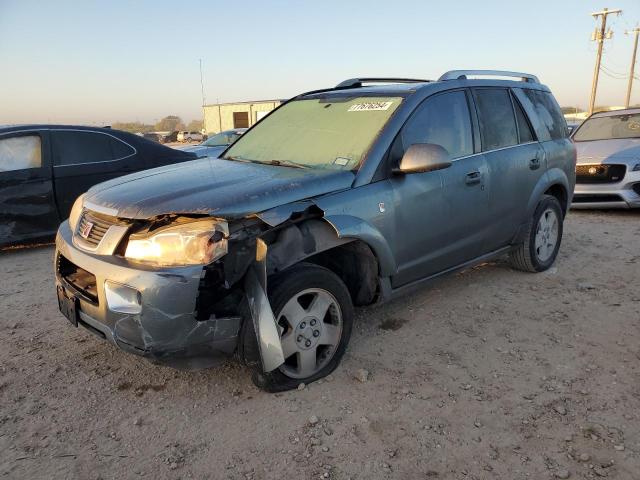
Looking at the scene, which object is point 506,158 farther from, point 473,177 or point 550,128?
point 550,128

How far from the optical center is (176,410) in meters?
2.87

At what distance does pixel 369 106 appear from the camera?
3.69 metres

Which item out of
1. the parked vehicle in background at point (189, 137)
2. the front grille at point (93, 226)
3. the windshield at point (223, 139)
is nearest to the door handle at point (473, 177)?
the front grille at point (93, 226)

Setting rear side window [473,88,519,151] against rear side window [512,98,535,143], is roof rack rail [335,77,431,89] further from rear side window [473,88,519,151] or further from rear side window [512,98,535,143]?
rear side window [512,98,535,143]

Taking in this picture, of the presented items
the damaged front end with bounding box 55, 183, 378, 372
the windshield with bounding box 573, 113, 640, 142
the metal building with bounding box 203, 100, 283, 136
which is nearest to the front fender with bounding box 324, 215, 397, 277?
the damaged front end with bounding box 55, 183, 378, 372

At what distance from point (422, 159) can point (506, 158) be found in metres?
1.38

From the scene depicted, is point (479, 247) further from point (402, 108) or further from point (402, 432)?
point (402, 432)

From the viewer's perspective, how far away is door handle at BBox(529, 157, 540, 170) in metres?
4.53

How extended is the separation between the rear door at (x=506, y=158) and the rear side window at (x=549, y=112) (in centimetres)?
32

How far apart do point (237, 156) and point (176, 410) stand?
2039 millimetres

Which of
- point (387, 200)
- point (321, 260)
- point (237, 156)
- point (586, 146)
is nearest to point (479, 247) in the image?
point (387, 200)

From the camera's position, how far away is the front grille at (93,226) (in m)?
2.89

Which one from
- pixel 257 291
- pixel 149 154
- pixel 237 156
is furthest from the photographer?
pixel 149 154

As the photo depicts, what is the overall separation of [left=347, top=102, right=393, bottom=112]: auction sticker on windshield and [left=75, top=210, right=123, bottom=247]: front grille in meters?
1.86
